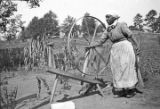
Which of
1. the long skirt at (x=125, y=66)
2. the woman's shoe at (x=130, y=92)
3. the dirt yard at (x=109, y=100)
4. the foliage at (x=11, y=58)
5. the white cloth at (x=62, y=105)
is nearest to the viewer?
the white cloth at (x=62, y=105)

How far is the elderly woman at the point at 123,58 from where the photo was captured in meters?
4.86

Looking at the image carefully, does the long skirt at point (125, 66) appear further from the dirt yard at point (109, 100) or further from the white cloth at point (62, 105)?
the white cloth at point (62, 105)

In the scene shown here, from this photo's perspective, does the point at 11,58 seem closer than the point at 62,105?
No

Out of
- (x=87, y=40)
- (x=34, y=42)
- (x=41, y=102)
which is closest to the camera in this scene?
(x=41, y=102)

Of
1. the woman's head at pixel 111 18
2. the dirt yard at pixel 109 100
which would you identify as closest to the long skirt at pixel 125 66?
the dirt yard at pixel 109 100

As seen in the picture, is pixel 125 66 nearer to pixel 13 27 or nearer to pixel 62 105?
pixel 62 105

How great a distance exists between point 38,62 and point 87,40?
6921mm

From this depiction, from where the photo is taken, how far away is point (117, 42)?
199 inches

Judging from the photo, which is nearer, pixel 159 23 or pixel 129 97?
pixel 129 97

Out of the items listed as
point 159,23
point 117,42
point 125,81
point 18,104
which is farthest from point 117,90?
point 159,23

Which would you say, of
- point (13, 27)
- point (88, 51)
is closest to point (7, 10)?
point (13, 27)

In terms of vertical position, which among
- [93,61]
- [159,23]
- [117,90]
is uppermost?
[159,23]

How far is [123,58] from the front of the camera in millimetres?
4891

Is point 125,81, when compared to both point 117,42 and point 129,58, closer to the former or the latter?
point 129,58
